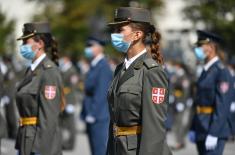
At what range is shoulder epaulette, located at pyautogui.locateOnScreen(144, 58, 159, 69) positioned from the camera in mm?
5758

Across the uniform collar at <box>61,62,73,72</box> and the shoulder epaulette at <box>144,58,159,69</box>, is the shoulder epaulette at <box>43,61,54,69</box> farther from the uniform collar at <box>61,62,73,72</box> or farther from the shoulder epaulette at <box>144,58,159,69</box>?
the uniform collar at <box>61,62,73,72</box>

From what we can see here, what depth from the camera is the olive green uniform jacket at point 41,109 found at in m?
7.33

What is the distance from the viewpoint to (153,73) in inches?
225

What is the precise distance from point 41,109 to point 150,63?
6.20 ft

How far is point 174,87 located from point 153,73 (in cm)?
1053

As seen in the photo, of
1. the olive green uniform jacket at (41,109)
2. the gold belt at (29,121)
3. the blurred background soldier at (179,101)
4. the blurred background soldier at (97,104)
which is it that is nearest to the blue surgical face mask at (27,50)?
the olive green uniform jacket at (41,109)

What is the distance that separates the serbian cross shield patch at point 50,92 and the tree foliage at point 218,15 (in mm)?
10357

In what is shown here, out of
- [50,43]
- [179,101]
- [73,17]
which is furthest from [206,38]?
[73,17]

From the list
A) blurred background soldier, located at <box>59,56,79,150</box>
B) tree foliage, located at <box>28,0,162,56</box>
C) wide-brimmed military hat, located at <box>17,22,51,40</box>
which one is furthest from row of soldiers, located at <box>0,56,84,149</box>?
tree foliage, located at <box>28,0,162,56</box>

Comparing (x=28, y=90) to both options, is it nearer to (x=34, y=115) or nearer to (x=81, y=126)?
(x=34, y=115)

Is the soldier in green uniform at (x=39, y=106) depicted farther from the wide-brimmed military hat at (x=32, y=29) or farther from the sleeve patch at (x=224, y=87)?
the sleeve patch at (x=224, y=87)

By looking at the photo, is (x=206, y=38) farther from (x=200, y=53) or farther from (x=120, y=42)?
(x=120, y=42)

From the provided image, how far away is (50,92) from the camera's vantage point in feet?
24.3

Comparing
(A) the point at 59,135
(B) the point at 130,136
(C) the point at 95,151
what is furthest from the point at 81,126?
(B) the point at 130,136
